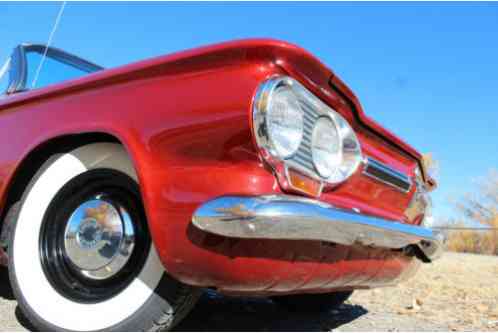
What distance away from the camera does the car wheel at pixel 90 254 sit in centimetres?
165

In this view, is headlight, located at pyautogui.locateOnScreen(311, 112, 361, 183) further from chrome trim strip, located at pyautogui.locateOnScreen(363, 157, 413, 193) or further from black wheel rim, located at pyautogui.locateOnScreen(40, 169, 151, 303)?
black wheel rim, located at pyautogui.locateOnScreen(40, 169, 151, 303)

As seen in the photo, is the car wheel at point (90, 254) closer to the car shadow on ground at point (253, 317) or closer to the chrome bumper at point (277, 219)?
the chrome bumper at point (277, 219)

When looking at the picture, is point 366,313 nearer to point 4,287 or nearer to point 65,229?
point 65,229

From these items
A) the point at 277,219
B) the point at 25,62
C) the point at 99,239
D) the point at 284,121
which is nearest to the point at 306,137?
the point at 284,121

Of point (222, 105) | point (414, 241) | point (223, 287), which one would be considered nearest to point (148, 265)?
point (223, 287)

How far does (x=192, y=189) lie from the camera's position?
1.52 m

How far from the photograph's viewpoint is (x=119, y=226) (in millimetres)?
1787

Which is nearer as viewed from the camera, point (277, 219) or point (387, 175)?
point (277, 219)

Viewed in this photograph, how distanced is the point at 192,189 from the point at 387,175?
100 centimetres

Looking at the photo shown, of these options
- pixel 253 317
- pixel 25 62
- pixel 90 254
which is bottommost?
pixel 253 317

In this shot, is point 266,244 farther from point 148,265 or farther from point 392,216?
point 392,216

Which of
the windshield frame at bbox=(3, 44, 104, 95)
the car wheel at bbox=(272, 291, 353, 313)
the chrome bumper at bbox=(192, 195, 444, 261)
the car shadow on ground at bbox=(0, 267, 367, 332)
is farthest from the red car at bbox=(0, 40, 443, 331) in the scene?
the windshield frame at bbox=(3, 44, 104, 95)

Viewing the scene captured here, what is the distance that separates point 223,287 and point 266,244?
195 millimetres

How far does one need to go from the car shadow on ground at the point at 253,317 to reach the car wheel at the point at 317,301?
5 cm
